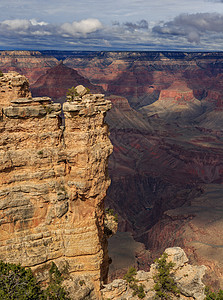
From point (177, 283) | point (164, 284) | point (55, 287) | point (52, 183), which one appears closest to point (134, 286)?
point (164, 284)

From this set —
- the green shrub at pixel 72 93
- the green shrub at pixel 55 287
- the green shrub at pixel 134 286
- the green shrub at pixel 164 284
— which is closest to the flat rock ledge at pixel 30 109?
the green shrub at pixel 72 93

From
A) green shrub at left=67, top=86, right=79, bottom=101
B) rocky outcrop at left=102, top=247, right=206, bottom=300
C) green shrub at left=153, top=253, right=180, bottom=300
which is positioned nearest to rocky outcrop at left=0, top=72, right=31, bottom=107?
green shrub at left=67, top=86, right=79, bottom=101

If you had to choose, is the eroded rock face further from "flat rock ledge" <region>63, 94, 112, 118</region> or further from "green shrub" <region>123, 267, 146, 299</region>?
"green shrub" <region>123, 267, 146, 299</region>

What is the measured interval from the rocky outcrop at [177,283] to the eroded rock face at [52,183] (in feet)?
7.52

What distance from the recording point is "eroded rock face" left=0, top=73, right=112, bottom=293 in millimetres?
24375

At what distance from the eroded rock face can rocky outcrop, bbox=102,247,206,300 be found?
2.29 meters

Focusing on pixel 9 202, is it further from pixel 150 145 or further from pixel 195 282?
pixel 150 145

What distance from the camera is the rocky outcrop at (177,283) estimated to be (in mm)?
27359

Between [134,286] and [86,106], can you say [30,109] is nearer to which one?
[86,106]

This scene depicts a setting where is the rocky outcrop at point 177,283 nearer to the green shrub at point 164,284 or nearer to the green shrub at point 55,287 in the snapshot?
the green shrub at point 164,284

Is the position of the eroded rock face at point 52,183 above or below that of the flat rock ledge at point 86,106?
below

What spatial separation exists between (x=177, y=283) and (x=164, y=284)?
1.28m

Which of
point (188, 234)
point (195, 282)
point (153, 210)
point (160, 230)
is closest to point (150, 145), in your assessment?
point (153, 210)

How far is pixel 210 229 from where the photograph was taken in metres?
71.9
